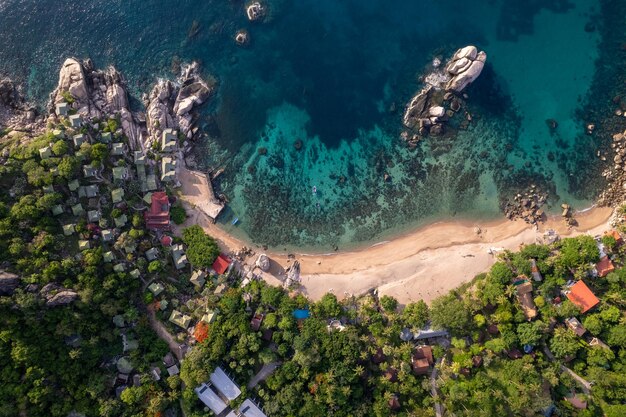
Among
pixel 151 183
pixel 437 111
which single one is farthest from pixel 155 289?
pixel 437 111

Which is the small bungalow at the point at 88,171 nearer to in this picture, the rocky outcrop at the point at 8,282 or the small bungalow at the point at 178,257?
the small bungalow at the point at 178,257

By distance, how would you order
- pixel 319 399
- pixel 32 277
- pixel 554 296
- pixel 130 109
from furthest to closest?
1. pixel 130 109
2. pixel 554 296
3. pixel 319 399
4. pixel 32 277

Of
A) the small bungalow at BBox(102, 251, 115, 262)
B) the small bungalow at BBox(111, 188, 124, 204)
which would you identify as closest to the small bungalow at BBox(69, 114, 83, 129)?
the small bungalow at BBox(111, 188, 124, 204)

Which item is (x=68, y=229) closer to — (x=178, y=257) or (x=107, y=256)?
(x=107, y=256)

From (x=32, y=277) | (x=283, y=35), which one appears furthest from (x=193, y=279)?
(x=283, y=35)

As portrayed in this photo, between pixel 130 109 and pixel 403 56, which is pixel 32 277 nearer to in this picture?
pixel 130 109

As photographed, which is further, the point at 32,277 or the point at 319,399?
the point at 319,399

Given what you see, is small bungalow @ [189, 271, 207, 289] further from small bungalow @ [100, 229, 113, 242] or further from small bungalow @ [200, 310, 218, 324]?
small bungalow @ [100, 229, 113, 242]
